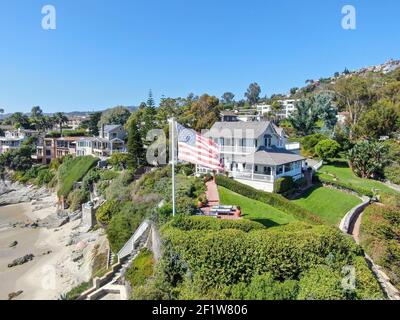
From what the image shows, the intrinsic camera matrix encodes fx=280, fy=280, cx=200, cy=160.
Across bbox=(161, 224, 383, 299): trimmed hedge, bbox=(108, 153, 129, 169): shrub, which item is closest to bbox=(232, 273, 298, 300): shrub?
bbox=(161, 224, 383, 299): trimmed hedge

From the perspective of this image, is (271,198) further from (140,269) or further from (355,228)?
(140,269)

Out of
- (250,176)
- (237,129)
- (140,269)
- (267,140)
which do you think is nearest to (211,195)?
(250,176)

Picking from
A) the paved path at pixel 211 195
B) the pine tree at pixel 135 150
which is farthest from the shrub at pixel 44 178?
the paved path at pixel 211 195

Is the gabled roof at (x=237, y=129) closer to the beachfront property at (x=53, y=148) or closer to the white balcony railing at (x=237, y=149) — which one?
the white balcony railing at (x=237, y=149)

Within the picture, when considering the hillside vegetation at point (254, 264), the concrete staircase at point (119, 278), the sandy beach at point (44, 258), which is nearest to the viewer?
the hillside vegetation at point (254, 264)

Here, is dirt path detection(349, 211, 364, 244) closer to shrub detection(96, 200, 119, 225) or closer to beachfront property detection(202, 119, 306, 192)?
beachfront property detection(202, 119, 306, 192)
